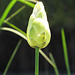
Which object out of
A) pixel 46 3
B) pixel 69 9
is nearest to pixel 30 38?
pixel 46 3

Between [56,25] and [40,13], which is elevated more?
[40,13]

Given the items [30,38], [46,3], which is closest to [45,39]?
[30,38]

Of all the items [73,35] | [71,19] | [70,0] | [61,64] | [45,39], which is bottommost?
[61,64]

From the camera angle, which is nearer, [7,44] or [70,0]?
[70,0]

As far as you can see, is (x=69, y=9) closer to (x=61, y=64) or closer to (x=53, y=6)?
(x=53, y=6)

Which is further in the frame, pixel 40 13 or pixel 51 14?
pixel 51 14

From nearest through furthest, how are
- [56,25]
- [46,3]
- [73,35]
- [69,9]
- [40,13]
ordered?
[40,13] < [46,3] < [69,9] < [56,25] < [73,35]

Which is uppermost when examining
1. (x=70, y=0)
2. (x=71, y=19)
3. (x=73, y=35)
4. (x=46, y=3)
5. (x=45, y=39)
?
(x=45, y=39)

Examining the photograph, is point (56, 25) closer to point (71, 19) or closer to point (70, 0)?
point (71, 19)

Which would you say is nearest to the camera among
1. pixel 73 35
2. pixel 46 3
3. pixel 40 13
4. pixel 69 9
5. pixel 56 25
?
pixel 40 13
